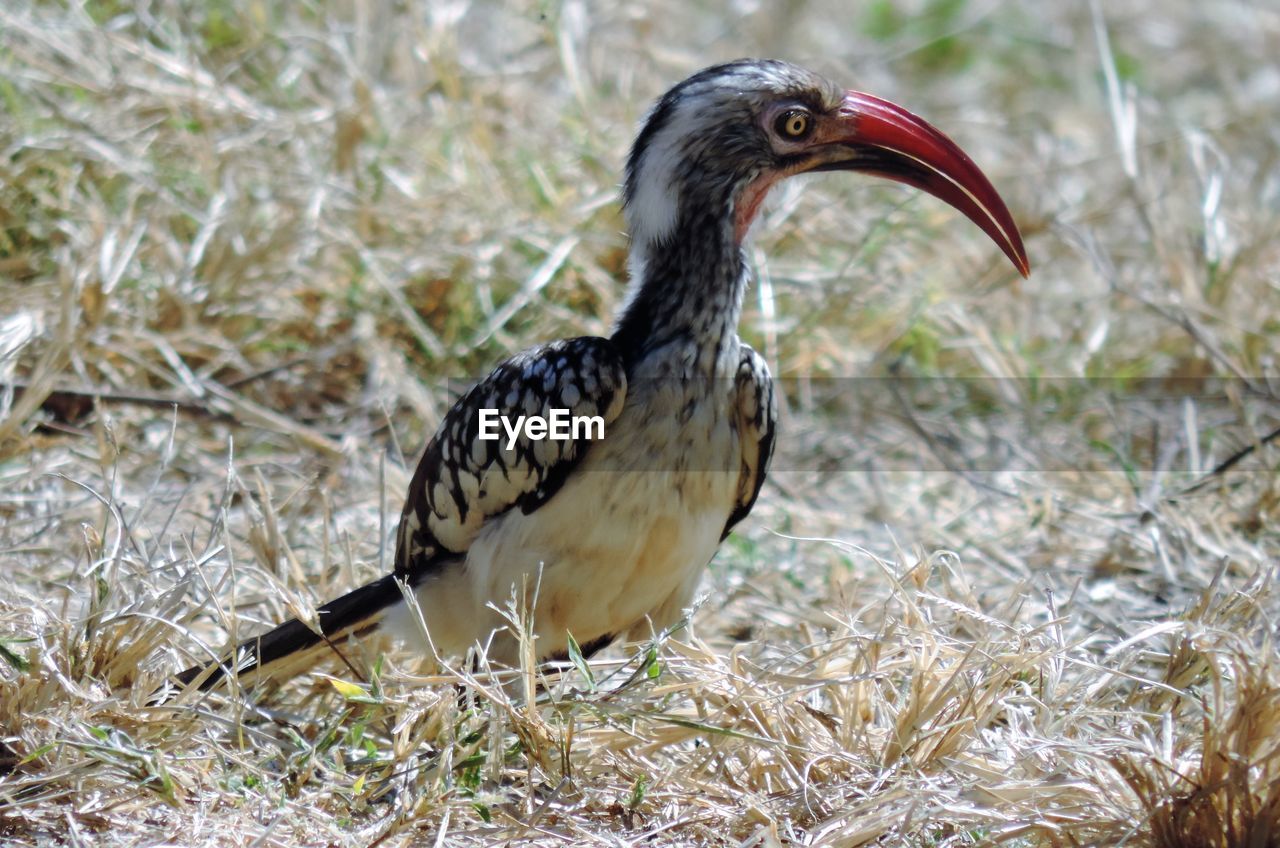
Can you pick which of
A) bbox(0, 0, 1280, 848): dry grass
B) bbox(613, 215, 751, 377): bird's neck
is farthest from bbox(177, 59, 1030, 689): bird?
bbox(0, 0, 1280, 848): dry grass

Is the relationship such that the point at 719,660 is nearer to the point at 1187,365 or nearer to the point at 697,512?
the point at 697,512

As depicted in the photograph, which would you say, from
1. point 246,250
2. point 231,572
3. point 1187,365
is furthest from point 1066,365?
point 231,572

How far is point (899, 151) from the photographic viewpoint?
3309 mm

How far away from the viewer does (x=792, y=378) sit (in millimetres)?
4930

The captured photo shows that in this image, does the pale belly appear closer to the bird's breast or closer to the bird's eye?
the bird's breast

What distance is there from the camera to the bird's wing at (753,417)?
314 centimetres

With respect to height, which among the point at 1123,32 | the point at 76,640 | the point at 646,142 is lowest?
the point at 76,640

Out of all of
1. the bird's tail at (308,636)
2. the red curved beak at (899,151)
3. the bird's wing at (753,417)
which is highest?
the red curved beak at (899,151)

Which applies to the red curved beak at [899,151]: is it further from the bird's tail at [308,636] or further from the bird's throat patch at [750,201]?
the bird's tail at [308,636]

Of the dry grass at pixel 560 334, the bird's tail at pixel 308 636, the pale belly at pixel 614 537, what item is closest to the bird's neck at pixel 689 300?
the pale belly at pixel 614 537

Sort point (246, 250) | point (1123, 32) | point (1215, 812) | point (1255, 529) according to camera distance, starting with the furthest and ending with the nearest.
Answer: point (1123, 32) → point (246, 250) → point (1255, 529) → point (1215, 812)

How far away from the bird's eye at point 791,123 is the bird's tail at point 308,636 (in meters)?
1.23

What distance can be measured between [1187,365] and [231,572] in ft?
11.1

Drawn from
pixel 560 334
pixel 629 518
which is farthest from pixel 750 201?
pixel 560 334
